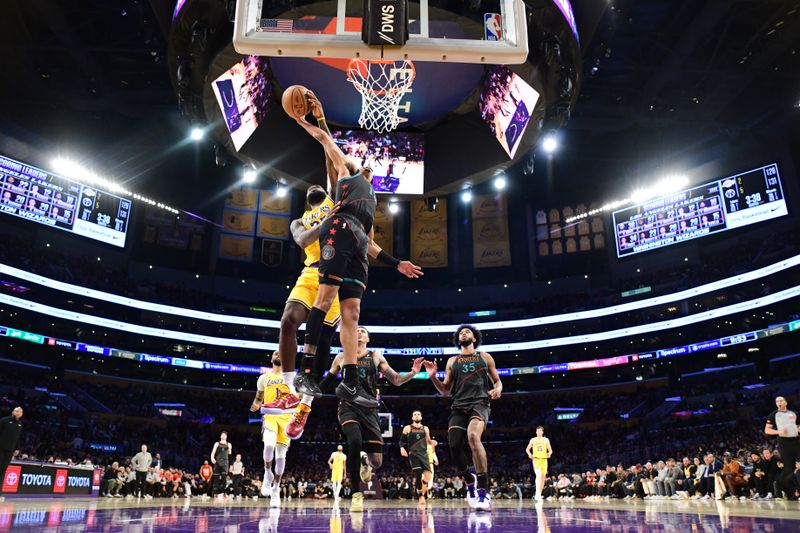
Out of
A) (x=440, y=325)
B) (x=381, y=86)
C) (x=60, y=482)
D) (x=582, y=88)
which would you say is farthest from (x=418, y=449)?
(x=440, y=325)

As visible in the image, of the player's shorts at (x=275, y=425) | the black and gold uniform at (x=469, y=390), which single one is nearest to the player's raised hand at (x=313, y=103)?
the black and gold uniform at (x=469, y=390)

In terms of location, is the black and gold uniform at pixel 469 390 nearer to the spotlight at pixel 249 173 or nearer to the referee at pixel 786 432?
the referee at pixel 786 432

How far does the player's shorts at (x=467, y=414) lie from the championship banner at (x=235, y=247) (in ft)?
122

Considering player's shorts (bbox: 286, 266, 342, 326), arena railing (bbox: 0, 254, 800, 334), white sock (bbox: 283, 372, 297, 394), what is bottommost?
white sock (bbox: 283, 372, 297, 394)

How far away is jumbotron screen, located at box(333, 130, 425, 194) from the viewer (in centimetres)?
1559

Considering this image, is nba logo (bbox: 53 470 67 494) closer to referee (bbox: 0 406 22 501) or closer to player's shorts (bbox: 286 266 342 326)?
referee (bbox: 0 406 22 501)

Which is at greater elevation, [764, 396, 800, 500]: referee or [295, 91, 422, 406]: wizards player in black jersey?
[295, 91, 422, 406]: wizards player in black jersey

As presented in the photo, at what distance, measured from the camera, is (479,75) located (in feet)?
48.6

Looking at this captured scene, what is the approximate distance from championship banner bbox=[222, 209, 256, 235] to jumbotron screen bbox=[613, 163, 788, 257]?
89.0 feet

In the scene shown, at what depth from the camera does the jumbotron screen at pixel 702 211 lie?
3481cm

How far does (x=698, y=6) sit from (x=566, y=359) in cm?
2691

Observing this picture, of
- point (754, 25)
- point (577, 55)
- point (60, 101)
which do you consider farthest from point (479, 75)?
point (60, 101)

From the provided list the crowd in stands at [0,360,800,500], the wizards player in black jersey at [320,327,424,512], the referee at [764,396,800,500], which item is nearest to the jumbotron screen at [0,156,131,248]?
the crowd in stands at [0,360,800,500]

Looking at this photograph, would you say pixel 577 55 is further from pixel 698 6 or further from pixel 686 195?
pixel 686 195
